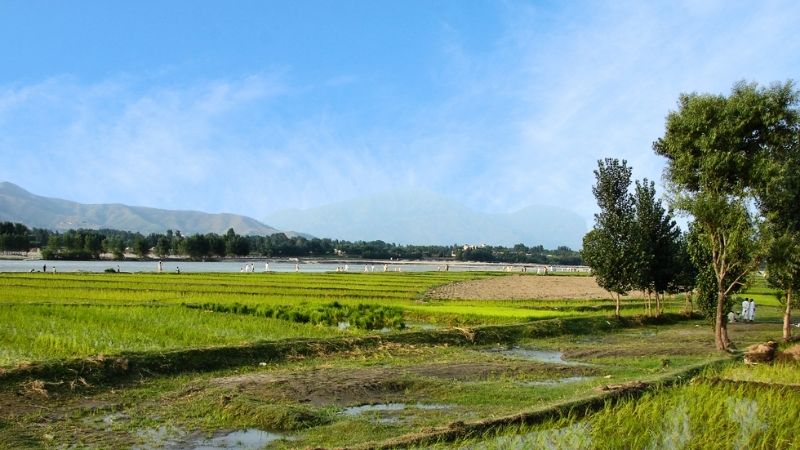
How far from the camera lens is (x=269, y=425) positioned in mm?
9117

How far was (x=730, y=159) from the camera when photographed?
1661 centimetres

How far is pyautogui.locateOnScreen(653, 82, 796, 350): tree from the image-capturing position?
16.4m

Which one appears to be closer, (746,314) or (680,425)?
(680,425)

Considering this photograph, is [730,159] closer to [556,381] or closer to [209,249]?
Answer: [556,381]

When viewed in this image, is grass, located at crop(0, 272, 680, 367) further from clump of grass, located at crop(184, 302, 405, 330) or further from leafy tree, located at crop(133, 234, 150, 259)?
leafy tree, located at crop(133, 234, 150, 259)

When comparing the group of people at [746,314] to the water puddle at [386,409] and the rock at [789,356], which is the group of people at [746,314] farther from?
the water puddle at [386,409]

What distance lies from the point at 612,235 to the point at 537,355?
36.1 feet

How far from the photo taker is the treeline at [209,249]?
10944 cm

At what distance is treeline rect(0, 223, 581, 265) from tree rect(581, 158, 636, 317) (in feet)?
315

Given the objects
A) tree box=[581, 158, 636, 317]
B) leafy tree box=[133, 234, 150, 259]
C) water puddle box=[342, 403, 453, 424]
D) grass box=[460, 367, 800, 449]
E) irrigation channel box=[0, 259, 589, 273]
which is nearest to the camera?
grass box=[460, 367, 800, 449]

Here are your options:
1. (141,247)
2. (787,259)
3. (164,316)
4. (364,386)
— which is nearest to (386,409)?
(364,386)

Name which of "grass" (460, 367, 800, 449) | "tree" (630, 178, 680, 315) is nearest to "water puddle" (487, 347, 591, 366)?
"grass" (460, 367, 800, 449)

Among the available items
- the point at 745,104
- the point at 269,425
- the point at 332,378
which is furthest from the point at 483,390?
the point at 745,104


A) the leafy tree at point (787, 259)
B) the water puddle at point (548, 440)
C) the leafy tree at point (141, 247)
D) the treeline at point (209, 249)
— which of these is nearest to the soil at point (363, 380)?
the water puddle at point (548, 440)
